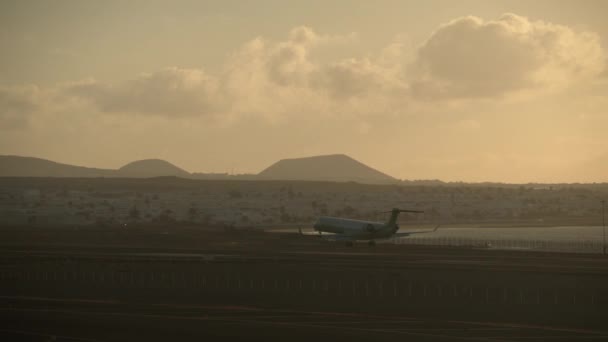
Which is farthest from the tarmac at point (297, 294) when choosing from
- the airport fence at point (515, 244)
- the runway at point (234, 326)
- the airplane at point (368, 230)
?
the airport fence at point (515, 244)

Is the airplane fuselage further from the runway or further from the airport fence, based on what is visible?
the runway

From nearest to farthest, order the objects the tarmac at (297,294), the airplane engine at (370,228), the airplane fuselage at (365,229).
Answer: the tarmac at (297,294) < the airplane fuselage at (365,229) < the airplane engine at (370,228)

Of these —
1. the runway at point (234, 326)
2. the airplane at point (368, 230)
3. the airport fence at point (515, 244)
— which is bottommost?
the runway at point (234, 326)

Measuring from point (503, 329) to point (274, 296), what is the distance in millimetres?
17870

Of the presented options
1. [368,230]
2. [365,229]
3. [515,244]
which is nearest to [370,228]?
[368,230]

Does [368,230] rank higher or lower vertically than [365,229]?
lower

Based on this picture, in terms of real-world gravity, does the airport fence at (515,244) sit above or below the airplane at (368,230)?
below

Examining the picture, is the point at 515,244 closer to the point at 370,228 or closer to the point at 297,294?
the point at 370,228

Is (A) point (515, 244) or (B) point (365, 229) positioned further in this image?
(A) point (515, 244)

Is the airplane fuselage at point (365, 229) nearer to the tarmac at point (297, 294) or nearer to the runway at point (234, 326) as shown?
the tarmac at point (297, 294)

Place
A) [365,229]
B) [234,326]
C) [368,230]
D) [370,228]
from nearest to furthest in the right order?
[234,326] < [370,228] < [368,230] < [365,229]

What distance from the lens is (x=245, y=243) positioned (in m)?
104

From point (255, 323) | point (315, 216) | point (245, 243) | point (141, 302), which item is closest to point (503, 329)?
point (255, 323)

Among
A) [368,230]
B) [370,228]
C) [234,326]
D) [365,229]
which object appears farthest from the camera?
[365,229]
